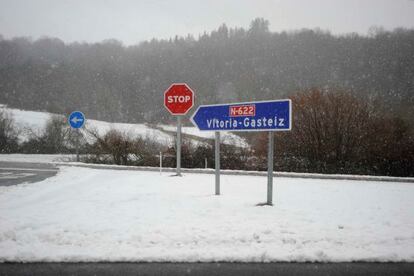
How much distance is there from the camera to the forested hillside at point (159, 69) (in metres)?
45.8

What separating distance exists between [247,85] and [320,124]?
Answer: 3971 centimetres

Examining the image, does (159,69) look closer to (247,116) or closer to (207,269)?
(247,116)

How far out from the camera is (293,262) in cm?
390

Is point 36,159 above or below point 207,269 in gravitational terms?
above

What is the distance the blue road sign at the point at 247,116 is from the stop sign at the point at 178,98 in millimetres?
3725

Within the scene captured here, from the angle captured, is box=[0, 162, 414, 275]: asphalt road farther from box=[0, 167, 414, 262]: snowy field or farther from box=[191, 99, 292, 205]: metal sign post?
box=[191, 99, 292, 205]: metal sign post

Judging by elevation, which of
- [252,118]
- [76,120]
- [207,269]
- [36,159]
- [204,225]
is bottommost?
[207,269]

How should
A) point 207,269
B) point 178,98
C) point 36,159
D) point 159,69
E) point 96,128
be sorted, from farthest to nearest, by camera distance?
1. point 159,69
2. point 96,128
3. point 36,159
4. point 178,98
5. point 207,269

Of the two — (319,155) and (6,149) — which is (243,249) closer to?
(319,155)

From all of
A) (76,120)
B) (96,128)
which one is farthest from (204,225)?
(96,128)

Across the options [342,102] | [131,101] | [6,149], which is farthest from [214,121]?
[131,101]

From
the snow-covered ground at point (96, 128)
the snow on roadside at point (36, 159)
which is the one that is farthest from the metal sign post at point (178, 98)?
the snow on roadside at point (36, 159)

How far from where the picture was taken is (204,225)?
16.9 feet

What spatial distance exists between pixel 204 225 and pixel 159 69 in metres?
58.3
